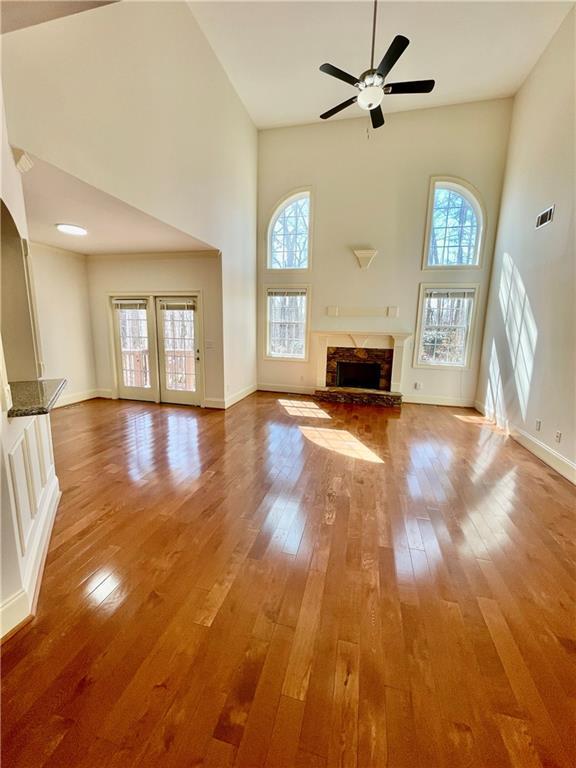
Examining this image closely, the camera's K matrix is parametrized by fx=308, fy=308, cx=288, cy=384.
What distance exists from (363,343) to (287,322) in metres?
1.67

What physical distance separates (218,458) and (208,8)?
5.34m

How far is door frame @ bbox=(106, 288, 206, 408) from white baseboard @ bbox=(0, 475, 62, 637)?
3.19 metres

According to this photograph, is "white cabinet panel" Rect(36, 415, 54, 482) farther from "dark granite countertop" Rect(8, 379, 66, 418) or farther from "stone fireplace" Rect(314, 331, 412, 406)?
"stone fireplace" Rect(314, 331, 412, 406)

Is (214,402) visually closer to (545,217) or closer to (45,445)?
(45,445)

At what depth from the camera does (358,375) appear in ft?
21.2

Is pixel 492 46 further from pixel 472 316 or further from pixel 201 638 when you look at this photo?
pixel 201 638

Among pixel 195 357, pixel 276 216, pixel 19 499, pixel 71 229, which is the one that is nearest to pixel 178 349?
pixel 195 357

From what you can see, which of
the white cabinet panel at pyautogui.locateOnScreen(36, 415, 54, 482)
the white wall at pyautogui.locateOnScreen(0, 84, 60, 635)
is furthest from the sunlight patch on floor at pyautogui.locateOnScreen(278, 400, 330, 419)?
the white wall at pyautogui.locateOnScreen(0, 84, 60, 635)

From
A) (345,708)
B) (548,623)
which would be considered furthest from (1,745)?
(548,623)

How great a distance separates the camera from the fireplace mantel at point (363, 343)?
602 centimetres

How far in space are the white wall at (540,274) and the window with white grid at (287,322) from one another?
3.47 metres

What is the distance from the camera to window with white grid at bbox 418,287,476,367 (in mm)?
5805

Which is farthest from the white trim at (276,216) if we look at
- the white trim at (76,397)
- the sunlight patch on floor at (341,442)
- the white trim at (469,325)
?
the white trim at (76,397)

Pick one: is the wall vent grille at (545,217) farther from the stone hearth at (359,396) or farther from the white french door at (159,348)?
the white french door at (159,348)
